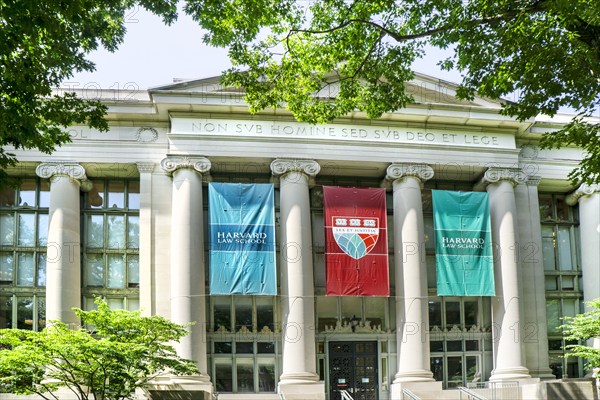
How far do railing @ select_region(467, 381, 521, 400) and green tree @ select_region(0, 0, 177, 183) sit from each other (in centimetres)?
2352

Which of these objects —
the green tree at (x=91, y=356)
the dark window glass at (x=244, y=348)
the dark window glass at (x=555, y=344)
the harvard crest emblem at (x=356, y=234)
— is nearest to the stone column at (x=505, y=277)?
the dark window glass at (x=555, y=344)

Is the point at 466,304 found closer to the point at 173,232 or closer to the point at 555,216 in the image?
the point at 555,216

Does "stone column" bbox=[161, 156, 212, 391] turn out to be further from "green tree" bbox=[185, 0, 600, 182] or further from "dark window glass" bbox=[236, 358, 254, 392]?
"green tree" bbox=[185, 0, 600, 182]

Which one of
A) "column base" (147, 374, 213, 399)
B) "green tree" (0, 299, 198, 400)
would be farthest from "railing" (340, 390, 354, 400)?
"green tree" (0, 299, 198, 400)

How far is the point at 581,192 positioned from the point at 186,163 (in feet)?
66.8

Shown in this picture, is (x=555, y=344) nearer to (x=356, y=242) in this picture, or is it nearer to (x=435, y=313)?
(x=435, y=313)

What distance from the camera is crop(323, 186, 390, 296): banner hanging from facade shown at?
1422 inches

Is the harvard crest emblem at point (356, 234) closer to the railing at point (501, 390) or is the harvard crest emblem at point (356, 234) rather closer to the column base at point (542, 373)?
the railing at point (501, 390)

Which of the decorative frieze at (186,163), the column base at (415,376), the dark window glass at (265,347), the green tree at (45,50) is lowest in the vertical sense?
the column base at (415,376)

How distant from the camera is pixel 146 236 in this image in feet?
120

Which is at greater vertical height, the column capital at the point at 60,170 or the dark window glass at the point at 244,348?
the column capital at the point at 60,170

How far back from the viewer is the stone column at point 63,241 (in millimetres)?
34688

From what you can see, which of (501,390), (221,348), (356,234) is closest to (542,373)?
(501,390)

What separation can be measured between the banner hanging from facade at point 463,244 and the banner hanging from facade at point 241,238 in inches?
312
